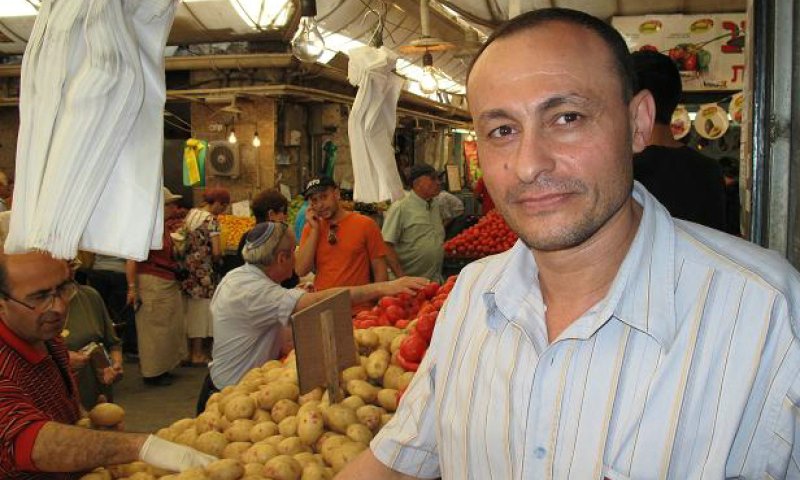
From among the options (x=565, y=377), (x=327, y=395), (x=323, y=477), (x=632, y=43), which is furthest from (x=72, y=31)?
(x=632, y=43)

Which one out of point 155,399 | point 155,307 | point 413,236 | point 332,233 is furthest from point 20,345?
point 155,307

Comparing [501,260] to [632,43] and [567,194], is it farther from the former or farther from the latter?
[632,43]

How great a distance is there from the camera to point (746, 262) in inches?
54.8

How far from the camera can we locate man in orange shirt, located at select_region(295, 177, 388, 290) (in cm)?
612

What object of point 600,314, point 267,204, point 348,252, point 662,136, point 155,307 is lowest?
point 155,307

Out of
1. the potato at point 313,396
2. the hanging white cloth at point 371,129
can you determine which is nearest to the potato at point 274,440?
the potato at point 313,396

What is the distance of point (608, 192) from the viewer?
1418mm

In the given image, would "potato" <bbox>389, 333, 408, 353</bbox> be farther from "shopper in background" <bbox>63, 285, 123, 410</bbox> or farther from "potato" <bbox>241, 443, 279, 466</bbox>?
"shopper in background" <bbox>63, 285, 123, 410</bbox>

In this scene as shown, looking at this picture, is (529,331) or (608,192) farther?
(529,331)

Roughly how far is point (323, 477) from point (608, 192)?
6.03 feet

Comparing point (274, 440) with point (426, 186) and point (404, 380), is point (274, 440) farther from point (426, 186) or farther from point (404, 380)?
point (426, 186)

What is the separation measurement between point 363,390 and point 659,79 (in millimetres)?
1826

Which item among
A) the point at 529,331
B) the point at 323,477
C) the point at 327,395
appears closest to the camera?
the point at 529,331

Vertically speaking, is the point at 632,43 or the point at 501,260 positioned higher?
the point at 632,43
